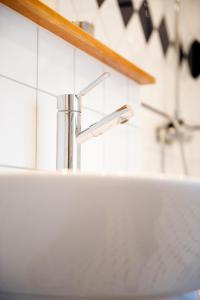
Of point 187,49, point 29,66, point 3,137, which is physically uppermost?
point 187,49

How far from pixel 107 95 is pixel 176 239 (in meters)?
0.78

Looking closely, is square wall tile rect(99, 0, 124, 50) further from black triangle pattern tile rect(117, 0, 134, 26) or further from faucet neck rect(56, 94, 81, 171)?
faucet neck rect(56, 94, 81, 171)

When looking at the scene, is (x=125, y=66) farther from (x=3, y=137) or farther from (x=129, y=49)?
(x=3, y=137)

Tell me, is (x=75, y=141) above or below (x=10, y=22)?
below

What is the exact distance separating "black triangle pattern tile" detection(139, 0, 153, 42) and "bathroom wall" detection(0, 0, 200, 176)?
24mm

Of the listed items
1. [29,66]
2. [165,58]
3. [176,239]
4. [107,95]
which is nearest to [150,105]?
[165,58]

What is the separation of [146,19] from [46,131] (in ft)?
2.63

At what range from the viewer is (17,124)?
3.25ft

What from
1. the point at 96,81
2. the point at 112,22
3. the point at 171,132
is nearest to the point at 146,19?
the point at 112,22

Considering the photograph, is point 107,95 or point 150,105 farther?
point 150,105

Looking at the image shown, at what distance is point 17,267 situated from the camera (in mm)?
599

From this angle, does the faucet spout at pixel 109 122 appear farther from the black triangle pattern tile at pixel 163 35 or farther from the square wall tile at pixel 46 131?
the black triangle pattern tile at pixel 163 35

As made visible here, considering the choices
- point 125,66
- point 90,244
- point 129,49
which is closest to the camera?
point 90,244

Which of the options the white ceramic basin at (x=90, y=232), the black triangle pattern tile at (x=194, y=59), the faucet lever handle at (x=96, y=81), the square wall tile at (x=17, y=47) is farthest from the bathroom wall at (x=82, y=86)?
the white ceramic basin at (x=90, y=232)
